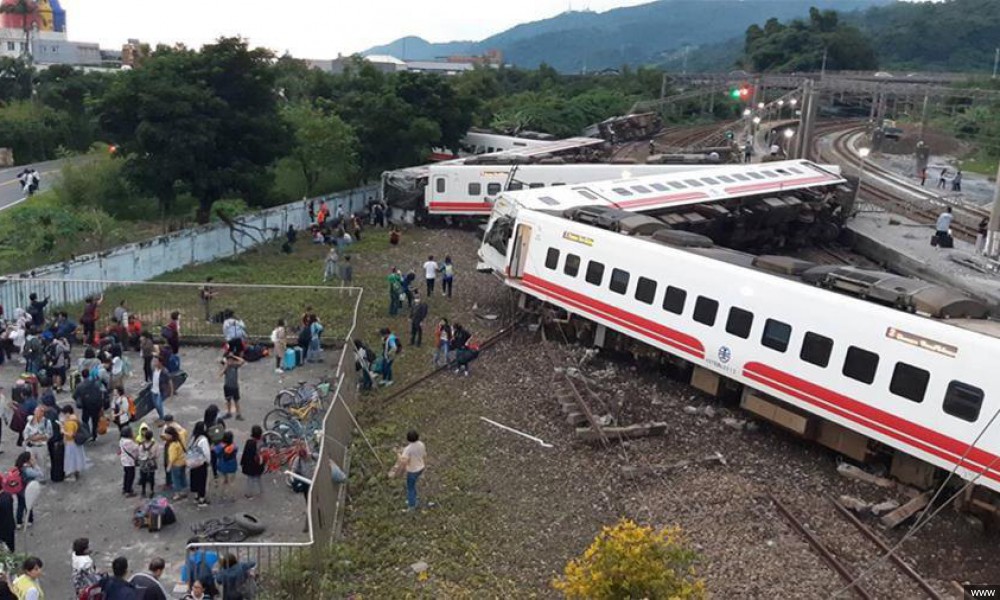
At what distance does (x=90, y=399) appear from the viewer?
14.1 m

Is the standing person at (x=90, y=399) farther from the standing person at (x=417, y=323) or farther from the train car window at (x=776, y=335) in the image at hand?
the train car window at (x=776, y=335)

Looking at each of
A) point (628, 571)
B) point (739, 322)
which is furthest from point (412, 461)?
point (739, 322)

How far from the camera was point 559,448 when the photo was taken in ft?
48.9

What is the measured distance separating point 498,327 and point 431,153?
25446 mm

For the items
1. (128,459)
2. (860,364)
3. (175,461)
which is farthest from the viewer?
(860,364)

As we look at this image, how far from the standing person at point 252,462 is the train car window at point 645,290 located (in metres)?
8.25

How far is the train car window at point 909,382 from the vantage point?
40.9 ft

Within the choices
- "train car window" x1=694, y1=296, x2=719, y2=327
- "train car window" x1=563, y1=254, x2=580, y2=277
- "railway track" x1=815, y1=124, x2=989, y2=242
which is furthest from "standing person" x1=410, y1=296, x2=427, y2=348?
"railway track" x1=815, y1=124, x2=989, y2=242

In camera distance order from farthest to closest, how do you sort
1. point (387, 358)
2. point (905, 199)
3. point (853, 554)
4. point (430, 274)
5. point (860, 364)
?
point (905, 199) → point (430, 274) → point (387, 358) → point (860, 364) → point (853, 554)

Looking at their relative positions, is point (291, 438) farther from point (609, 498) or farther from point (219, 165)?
point (219, 165)

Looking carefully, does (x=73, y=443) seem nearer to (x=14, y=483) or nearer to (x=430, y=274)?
(x=14, y=483)

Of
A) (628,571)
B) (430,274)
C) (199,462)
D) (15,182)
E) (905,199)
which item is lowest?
(199,462)

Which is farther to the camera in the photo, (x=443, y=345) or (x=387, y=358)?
(x=443, y=345)

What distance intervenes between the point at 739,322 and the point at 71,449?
11.2 metres
